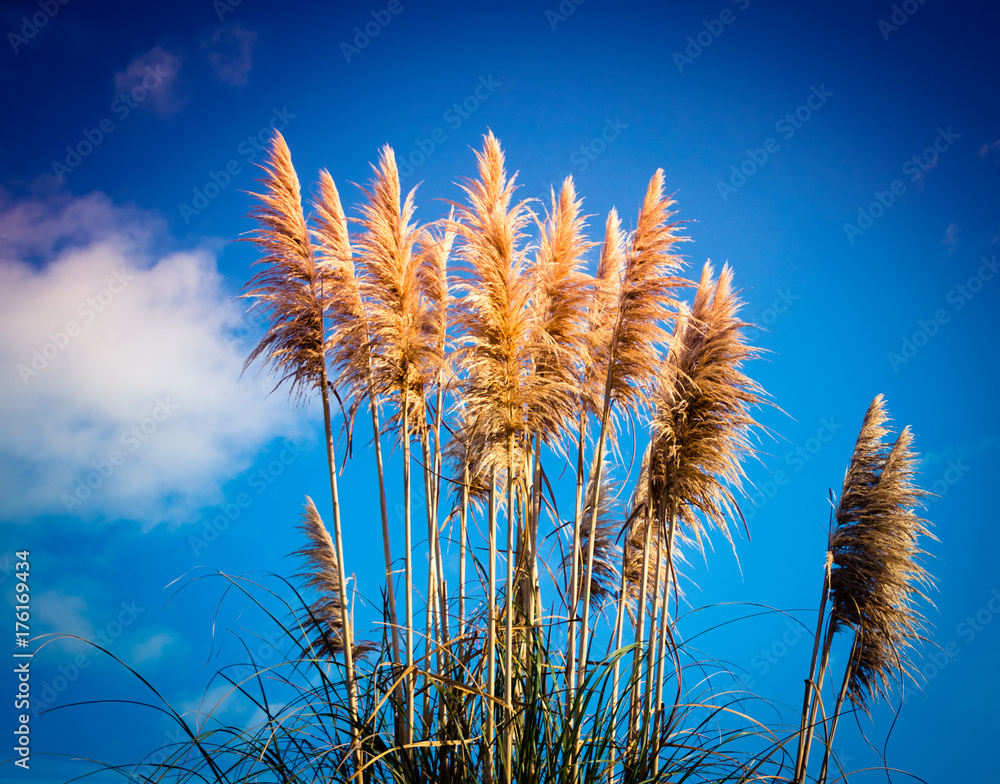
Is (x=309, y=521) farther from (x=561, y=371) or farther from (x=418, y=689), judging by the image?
(x=561, y=371)

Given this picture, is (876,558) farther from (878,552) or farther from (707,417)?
(707,417)

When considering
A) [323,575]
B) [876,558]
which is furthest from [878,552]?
[323,575]

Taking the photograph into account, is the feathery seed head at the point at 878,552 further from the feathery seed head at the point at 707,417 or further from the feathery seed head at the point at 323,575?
the feathery seed head at the point at 323,575

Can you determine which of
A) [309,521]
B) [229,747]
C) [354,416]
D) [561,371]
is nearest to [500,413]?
[561,371]

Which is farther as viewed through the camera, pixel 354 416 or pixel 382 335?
pixel 354 416

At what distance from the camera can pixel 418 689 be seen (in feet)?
10.4

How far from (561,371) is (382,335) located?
982 millimetres

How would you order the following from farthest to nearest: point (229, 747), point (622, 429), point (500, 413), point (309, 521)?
point (309, 521) → point (622, 429) → point (500, 413) → point (229, 747)

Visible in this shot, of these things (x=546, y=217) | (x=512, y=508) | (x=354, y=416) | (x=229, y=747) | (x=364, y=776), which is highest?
(x=546, y=217)

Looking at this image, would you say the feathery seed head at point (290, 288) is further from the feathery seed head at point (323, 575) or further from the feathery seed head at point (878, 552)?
the feathery seed head at point (878, 552)

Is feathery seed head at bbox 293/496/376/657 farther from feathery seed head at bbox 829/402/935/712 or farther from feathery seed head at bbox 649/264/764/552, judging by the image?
feathery seed head at bbox 829/402/935/712

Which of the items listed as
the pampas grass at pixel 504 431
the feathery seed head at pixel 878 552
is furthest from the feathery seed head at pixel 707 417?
the feathery seed head at pixel 878 552

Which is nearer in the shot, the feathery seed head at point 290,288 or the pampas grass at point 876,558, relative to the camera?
the feathery seed head at point 290,288

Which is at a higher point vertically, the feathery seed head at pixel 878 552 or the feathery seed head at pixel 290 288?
the feathery seed head at pixel 290 288
